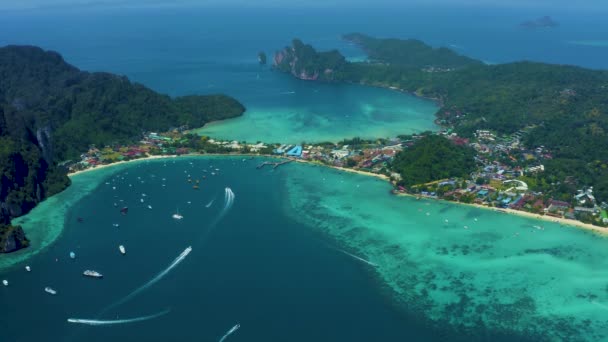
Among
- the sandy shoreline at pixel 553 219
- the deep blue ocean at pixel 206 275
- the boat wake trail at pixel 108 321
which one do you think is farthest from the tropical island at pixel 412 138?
the boat wake trail at pixel 108 321

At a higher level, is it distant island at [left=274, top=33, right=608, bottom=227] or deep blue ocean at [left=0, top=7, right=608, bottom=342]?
distant island at [left=274, top=33, right=608, bottom=227]

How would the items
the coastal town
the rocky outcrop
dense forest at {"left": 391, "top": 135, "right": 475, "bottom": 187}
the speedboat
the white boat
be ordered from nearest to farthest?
1. the speedboat
2. the rocky outcrop
3. the white boat
4. the coastal town
5. dense forest at {"left": 391, "top": 135, "right": 475, "bottom": 187}

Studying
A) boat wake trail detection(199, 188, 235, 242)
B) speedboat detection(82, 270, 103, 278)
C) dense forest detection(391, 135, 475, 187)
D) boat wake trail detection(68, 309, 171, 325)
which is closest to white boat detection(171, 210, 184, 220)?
boat wake trail detection(199, 188, 235, 242)

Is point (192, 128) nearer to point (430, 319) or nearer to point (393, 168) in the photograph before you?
point (393, 168)

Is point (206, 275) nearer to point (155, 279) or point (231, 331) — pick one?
point (155, 279)

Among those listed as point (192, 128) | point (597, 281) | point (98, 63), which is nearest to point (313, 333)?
point (597, 281)

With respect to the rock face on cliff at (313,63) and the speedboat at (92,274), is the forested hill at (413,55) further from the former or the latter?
the speedboat at (92,274)

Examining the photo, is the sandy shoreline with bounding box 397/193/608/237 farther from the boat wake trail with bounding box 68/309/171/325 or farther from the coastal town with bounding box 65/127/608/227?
the boat wake trail with bounding box 68/309/171/325

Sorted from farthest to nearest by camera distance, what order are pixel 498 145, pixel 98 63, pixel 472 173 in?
pixel 98 63 < pixel 498 145 < pixel 472 173
